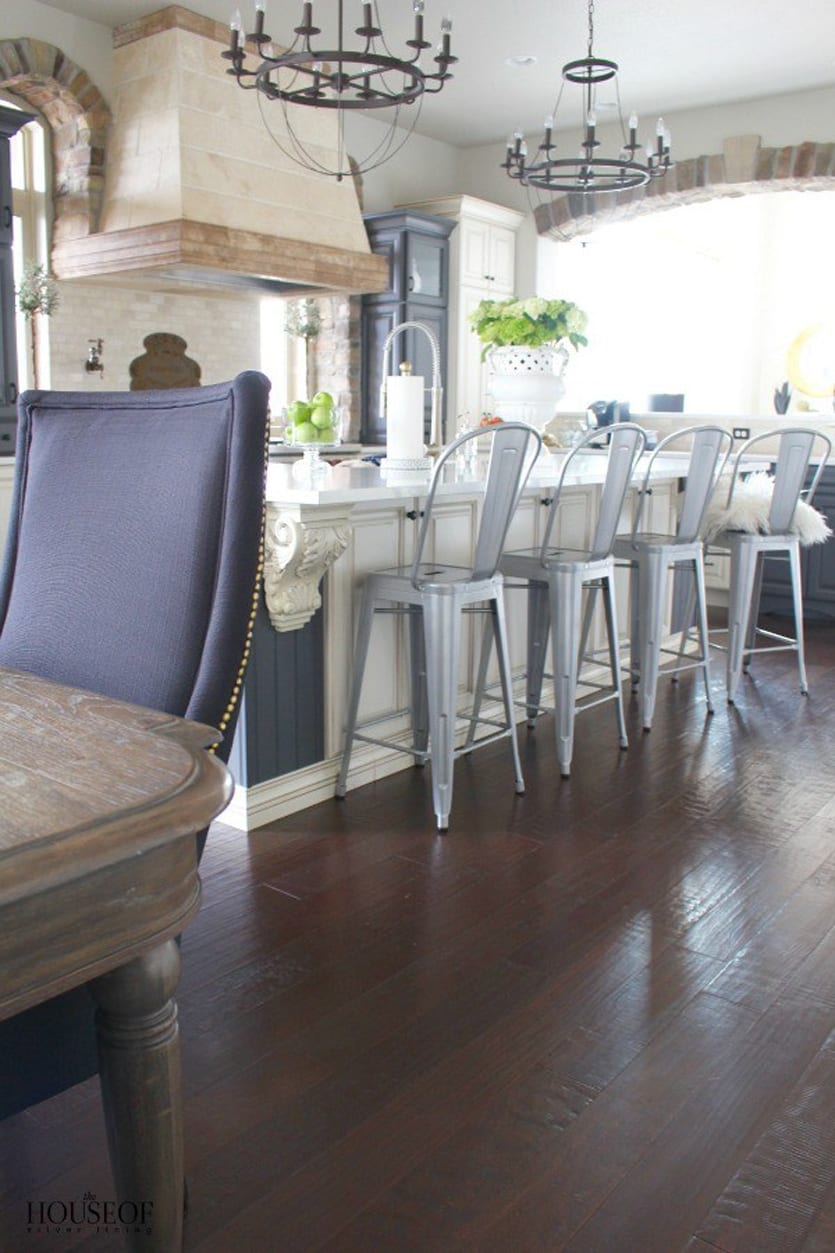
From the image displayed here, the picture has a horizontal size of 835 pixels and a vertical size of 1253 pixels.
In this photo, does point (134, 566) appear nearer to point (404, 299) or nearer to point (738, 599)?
point (738, 599)

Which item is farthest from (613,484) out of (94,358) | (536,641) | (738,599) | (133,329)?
(133,329)

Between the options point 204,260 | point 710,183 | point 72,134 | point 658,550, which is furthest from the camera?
point 710,183

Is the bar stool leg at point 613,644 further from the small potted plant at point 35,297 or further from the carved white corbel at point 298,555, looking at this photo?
the small potted plant at point 35,297

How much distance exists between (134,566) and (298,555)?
4.77ft

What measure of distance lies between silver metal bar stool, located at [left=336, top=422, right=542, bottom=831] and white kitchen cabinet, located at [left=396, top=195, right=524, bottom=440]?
4904 millimetres

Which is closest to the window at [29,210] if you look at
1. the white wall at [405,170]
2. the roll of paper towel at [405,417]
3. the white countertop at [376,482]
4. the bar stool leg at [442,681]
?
the white wall at [405,170]

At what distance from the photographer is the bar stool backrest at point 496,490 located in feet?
9.60

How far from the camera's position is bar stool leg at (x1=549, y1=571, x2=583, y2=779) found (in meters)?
3.40

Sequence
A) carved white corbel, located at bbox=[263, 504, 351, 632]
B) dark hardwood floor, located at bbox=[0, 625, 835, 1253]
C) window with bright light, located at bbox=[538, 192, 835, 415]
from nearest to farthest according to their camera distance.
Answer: dark hardwood floor, located at bbox=[0, 625, 835, 1253]
carved white corbel, located at bbox=[263, 504, 351, 632]
window with bright light, located at bbox=[538, 192, 835, 415]

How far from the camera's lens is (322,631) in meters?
3.10

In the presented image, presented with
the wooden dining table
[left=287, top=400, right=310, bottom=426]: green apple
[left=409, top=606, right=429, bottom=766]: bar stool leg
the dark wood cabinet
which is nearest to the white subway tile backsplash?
the dark wood cabinet

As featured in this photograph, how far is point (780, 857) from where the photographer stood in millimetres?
2779

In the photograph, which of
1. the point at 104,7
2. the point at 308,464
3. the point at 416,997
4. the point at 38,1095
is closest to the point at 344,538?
the point at 308,464

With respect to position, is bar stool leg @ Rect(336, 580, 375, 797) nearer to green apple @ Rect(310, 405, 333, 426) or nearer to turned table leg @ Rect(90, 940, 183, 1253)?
green apple @ Rect(310, 405, 333, 426)
